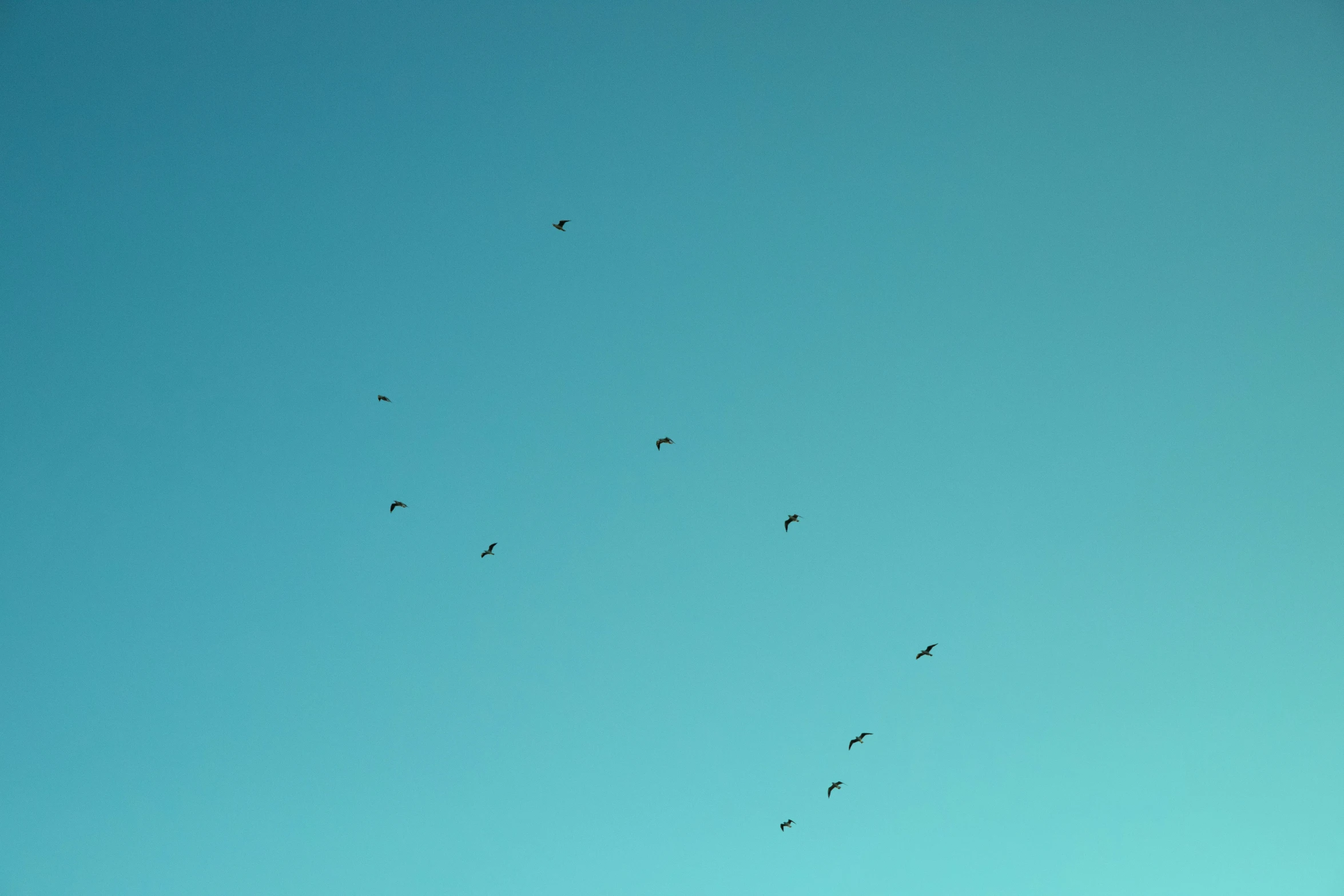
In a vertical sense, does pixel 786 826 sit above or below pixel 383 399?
below

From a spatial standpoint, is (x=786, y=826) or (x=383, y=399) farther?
(x=786, y=826)

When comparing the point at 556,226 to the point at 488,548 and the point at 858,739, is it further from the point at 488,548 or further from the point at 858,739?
the point at 858,739

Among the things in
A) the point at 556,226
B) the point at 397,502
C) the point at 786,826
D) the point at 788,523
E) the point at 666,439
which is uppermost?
the point at 556,226

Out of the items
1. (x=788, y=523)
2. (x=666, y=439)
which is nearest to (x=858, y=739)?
(x=788, y=523)

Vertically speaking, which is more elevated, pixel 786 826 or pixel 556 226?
pixel 556 226

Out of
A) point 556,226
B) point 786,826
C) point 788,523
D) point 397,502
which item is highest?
point 556,226

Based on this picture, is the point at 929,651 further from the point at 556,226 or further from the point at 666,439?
the point at 556,226

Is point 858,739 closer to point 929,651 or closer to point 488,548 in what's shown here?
point 929,651

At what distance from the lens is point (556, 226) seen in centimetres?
6269

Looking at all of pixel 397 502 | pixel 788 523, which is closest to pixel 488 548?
pixel 397 502

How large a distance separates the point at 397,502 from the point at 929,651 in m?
30.9

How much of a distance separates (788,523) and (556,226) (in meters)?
20.9

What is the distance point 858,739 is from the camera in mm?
65000

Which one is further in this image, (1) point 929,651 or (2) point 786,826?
(2) point 786,826
